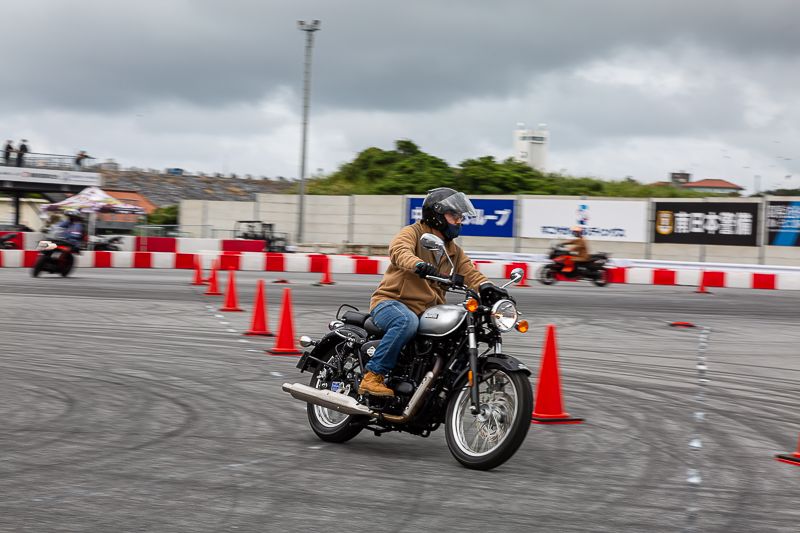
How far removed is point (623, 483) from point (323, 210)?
37.9m

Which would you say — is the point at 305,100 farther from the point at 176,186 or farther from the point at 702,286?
the point at 176,186

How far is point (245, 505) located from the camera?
17.5 ft

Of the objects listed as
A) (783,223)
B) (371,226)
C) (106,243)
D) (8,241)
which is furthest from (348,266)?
(8,241)

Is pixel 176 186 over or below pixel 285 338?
over

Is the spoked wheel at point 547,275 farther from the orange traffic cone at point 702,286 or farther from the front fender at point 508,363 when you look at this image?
the front fender at point 508,363

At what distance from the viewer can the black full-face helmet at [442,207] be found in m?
6.89

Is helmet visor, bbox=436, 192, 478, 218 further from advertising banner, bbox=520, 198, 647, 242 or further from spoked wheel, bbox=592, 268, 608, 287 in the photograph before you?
advertising banner, bbox=520, 198, 647, 242

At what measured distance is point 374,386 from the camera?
684cm

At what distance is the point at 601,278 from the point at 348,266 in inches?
307

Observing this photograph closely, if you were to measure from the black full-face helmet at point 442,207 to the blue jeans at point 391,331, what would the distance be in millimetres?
619

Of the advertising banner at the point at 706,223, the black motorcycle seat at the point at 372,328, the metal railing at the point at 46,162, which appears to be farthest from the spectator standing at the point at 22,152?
the black motorcycle seat at the point at 372,328

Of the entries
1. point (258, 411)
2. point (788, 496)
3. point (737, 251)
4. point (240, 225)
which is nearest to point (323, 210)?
point (240, 225)

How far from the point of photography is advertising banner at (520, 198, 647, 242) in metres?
35.7

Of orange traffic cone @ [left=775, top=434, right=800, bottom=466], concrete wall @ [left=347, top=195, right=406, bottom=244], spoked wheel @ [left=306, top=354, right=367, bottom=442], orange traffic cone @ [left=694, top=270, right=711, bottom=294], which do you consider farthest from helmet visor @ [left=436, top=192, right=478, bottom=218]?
concrete wall @ [left=347, top=195, right=406, bottom=244]
